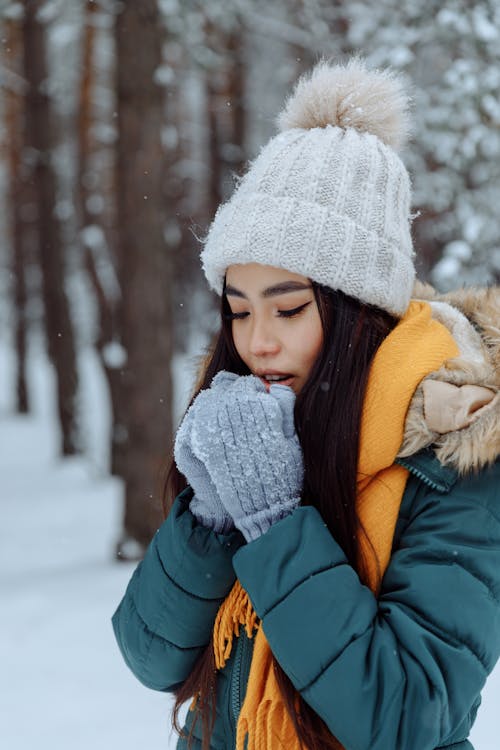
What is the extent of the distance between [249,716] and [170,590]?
1.04ft

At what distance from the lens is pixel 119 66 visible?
6723 millimetres

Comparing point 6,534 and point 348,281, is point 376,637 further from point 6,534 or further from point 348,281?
point 6,534

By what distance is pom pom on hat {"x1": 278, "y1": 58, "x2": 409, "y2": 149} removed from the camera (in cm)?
198

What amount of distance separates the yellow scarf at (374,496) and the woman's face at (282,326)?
7.0 inches

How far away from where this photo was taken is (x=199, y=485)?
1.74 m

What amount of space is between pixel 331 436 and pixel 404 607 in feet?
1.22

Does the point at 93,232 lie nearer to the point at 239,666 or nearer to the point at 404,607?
the point at 239,666

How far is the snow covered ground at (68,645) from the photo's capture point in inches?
170

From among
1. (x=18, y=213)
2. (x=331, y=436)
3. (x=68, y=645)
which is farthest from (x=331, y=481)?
(x=18, y=213)

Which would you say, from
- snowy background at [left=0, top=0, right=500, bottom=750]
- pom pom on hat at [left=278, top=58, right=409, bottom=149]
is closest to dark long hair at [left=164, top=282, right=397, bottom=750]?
pom pom on hat at [left=278, top=58, right=409, bottom=149]

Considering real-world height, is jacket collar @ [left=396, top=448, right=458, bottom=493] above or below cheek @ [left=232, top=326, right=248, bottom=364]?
below

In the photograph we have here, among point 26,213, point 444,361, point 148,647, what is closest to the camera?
point 444,361

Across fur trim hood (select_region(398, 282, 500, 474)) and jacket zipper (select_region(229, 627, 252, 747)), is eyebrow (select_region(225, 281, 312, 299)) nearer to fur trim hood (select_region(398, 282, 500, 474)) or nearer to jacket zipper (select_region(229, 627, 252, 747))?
fur trim hood (select_region(398, 282, 500, 474))

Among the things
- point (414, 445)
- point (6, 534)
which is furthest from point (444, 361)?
point (6, 534)
